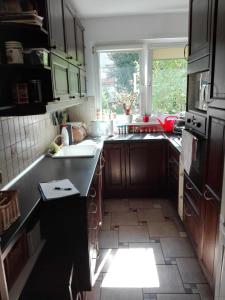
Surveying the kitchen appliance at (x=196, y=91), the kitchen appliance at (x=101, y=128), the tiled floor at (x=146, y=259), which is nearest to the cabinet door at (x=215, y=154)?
the kitchen appliance at (x=196, y=91)

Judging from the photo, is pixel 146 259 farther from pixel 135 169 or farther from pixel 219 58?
pixel 219 58

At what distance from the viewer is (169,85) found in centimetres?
357

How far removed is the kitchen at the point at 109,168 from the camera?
1466 mm

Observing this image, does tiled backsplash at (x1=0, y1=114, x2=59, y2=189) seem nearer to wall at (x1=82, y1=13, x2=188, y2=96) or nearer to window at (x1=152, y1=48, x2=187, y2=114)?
wall at (x1=82, y1=13, x2=188, y2=96)

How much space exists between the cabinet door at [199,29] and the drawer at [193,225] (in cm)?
126

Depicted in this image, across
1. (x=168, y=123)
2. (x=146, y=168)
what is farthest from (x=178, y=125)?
(x=146, y=168)

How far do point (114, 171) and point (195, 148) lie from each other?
1.49 metres

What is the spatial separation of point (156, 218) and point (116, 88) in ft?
6.22

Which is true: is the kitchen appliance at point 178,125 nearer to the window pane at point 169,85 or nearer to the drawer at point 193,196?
the window pane at point 169,85

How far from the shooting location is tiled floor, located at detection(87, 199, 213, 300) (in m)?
1.85

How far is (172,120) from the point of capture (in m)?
3.49

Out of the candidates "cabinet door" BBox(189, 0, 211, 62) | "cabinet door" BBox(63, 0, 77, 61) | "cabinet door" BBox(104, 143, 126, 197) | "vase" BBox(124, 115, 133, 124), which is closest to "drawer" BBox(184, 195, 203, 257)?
"cabinet door" BBox(104, 143, 126, 197)

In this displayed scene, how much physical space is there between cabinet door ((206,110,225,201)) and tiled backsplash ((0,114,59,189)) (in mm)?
1383

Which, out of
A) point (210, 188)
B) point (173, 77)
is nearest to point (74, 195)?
point (210, 188)
